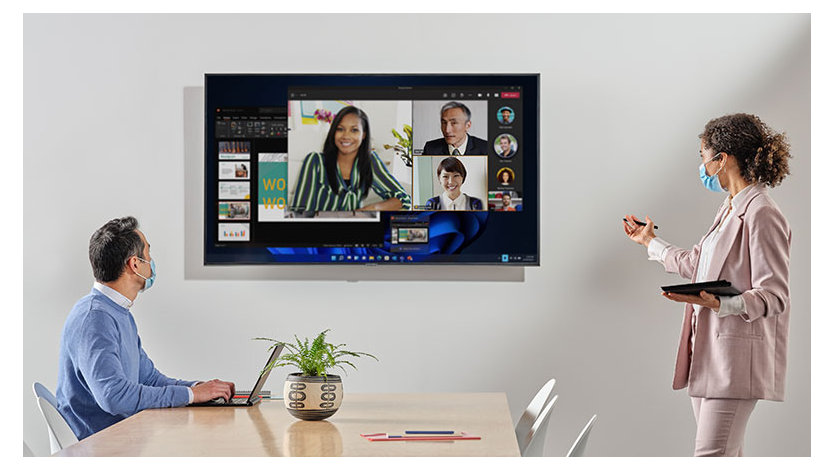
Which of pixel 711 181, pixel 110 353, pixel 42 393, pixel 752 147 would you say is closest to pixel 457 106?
pixel 711 181

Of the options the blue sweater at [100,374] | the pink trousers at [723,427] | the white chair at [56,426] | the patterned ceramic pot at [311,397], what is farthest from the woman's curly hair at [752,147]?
the white chair at [56,426]

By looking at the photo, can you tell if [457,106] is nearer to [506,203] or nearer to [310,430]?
[506,203]

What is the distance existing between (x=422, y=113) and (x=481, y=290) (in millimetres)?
832

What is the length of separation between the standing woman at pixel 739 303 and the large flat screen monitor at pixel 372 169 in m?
0.84

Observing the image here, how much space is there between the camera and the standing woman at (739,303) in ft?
9.57

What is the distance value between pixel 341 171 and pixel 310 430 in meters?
1.58

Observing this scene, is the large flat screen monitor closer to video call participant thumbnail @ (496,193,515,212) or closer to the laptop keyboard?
video call participant thumbnail @ (496,193,515,212)

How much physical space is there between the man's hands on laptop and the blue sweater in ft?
0.12

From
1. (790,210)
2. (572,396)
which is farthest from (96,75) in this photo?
(790,210)

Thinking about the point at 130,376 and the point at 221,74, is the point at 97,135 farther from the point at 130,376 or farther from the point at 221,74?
the point at 130,376

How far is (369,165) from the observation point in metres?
3.74

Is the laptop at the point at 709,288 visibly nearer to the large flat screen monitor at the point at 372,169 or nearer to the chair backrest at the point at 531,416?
the chair backrest at the point at 531,416

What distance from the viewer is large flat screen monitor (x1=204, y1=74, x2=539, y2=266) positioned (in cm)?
372

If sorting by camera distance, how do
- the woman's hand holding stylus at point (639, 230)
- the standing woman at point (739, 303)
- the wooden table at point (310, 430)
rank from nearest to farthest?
the wooden table at point (310, 430), the standing woman at point (739, 303), the woman's hand holding stylus at point (639, 230)
